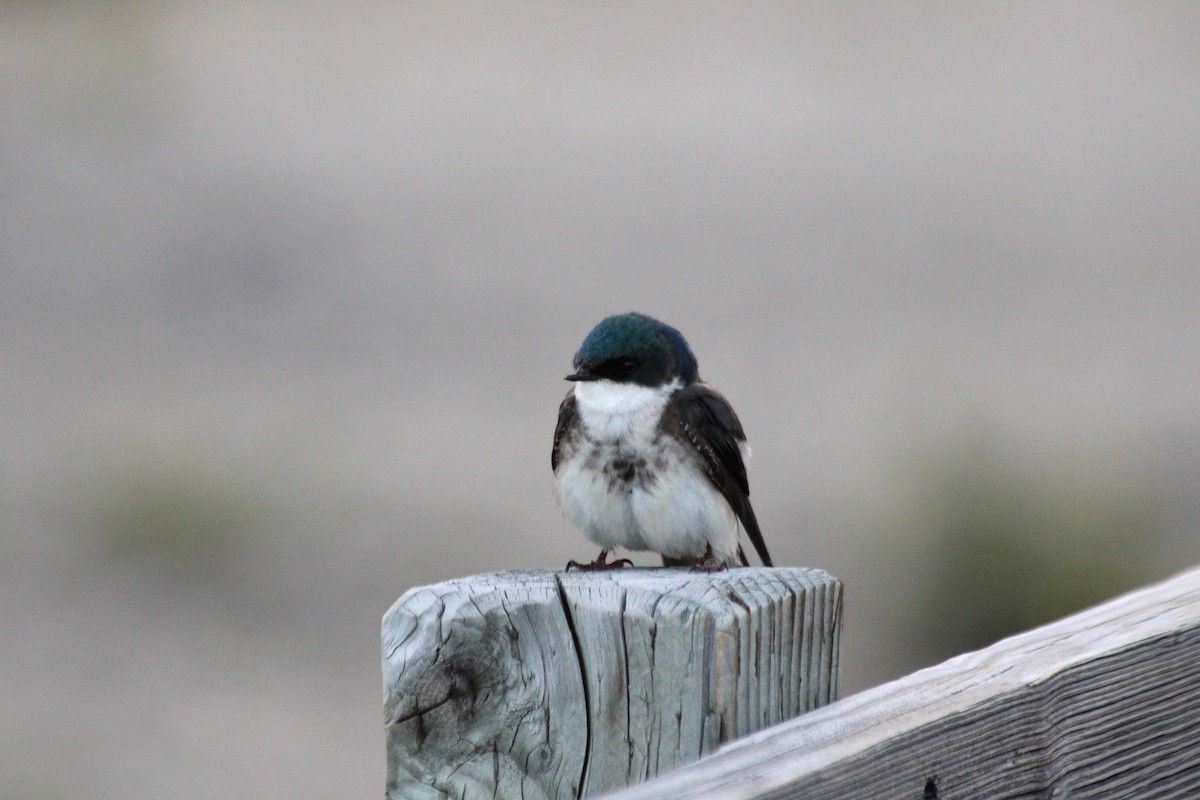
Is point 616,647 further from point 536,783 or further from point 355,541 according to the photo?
point 355,541

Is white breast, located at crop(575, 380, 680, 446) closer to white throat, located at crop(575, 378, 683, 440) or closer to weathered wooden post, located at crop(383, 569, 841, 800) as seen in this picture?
white throat, located at crop(575, 378, 683, 440)

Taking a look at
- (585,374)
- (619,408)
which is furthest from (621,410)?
(585,374)

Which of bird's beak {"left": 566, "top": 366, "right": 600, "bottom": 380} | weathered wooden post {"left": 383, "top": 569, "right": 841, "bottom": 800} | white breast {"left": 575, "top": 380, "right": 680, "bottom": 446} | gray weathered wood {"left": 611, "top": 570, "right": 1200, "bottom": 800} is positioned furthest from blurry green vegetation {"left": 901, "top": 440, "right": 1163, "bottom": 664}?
weathered wooden post {"left": 383, "top": 569, "right": 841, "bottom": 800}

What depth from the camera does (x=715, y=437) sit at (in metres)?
3.95

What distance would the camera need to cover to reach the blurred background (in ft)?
24.5

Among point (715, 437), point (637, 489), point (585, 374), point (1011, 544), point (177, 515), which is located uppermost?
point (585, 374)

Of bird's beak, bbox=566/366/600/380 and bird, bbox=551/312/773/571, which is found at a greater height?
bird's beak, bbox=566/366/600/380

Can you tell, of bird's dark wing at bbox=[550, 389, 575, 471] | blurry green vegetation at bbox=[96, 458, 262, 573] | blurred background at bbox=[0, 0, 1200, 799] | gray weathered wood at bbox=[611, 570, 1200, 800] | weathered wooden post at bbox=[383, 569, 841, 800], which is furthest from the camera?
blurry green vegetation at bbox=[96, 458, 262, 573]

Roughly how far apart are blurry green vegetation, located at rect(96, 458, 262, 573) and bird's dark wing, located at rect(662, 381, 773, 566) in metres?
4.57

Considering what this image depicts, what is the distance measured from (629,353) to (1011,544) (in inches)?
185

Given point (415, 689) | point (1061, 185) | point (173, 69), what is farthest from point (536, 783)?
point (173, 69)

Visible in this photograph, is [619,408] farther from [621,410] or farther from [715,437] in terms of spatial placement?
[715,437]

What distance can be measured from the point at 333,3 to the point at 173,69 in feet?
4.95

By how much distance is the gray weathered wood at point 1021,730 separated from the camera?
4.55ft
